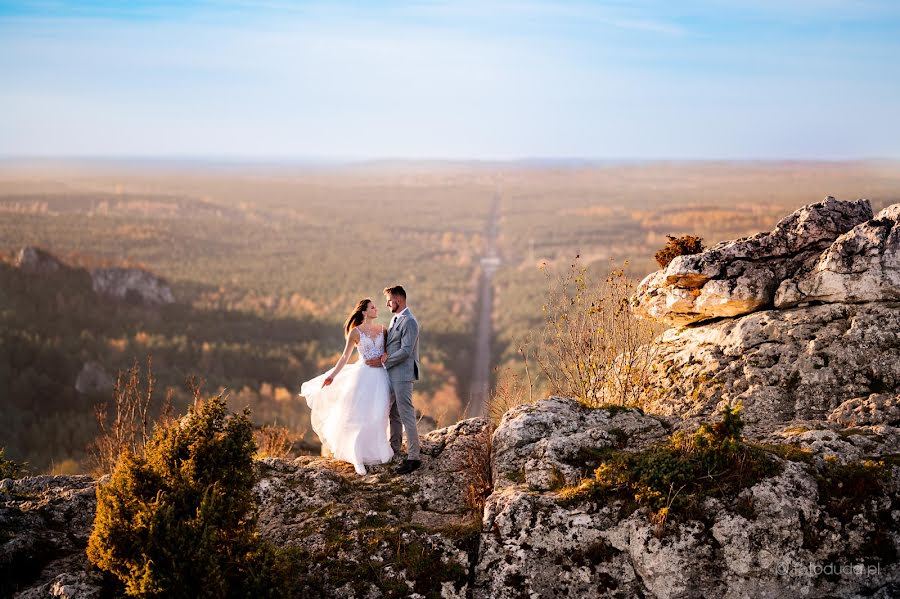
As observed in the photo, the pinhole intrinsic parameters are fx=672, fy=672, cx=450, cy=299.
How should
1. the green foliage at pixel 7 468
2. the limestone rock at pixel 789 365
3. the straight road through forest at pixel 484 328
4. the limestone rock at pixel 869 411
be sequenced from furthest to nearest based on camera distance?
1. the straight road through forest at pixel 484 328
2. the limestone rock at pixel 789 365
3. the limestone rock at pixel 869 411
4. the green foliage at pixel 7 468

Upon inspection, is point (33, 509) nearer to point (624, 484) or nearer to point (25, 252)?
point (624, 484)

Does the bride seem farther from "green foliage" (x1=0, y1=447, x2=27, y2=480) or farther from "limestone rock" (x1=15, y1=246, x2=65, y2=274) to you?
"limestone rock" (x1=15, y1=246, x2=65, y2=274)

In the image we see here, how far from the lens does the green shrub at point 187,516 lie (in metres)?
6.82

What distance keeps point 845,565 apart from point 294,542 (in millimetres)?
6333

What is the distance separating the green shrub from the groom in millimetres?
3026

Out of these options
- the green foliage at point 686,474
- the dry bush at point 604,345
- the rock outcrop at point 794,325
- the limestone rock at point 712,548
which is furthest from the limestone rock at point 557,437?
the dry bush at point 604,345

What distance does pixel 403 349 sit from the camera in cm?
1027

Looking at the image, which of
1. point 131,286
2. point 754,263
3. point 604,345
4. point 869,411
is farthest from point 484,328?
point 869,411

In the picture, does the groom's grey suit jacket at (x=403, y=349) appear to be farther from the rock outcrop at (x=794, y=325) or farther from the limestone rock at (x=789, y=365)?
the rock outcrop at (x=794, y=325)

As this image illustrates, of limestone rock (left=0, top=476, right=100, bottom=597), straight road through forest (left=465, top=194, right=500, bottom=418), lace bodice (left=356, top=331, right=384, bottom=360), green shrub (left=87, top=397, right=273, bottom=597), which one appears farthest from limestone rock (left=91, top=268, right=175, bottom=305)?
green shrub (left=87, top=397, right=273, bottom=597)

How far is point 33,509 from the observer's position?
27.7ft

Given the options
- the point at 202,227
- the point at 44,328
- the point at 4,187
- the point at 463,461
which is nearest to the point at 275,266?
the point at 202,227

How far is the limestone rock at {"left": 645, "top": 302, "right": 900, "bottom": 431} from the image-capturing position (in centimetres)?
1020

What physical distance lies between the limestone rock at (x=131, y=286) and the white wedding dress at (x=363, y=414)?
7626cm
